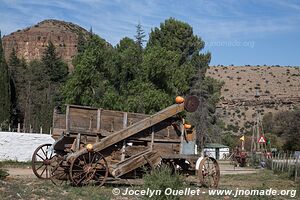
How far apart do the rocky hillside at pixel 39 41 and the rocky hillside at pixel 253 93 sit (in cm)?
2942

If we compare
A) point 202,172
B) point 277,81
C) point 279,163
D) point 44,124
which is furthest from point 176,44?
point 277,81

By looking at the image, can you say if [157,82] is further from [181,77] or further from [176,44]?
[176,44]

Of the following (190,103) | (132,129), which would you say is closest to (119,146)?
(132,129)

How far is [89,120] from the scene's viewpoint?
13922 mm

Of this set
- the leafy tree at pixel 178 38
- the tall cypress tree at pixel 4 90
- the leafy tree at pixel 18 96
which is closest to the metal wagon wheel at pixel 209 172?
the leafy tree at pixel 178 38

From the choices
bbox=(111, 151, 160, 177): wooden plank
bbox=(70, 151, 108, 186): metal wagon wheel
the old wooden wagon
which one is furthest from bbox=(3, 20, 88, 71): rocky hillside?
bbox=(70, 151, 108, 186): metal wagon wheel

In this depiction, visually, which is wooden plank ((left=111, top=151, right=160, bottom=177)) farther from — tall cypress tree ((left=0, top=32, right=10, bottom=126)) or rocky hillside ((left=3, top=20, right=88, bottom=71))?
rocky hillside ((left=3, top=20, right=88, bottom=71))

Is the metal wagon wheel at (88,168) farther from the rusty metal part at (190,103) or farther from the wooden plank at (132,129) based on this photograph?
the rusty metal part at (190,103)

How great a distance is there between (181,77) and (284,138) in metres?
27.4

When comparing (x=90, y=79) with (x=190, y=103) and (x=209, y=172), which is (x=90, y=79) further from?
(x=209, y=172)

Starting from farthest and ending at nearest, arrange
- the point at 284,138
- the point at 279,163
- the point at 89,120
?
the point at 284,138 < the point at 279,163 < the point at 89,120

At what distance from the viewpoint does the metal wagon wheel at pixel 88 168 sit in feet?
42.4

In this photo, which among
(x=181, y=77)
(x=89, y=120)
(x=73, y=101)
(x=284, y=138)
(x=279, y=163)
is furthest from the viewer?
(x=284, y=138)

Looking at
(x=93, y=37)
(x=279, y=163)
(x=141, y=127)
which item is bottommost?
(x=279, y=163)
